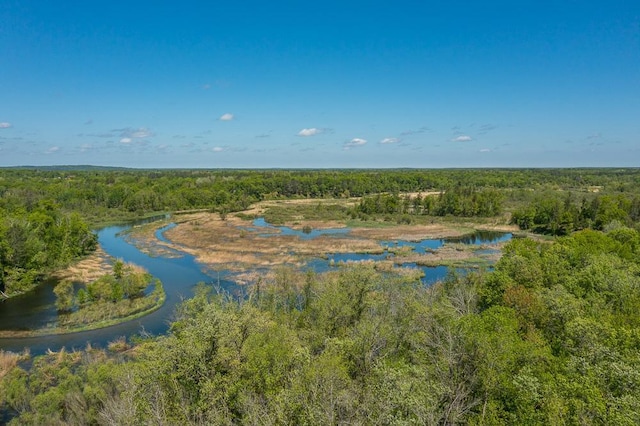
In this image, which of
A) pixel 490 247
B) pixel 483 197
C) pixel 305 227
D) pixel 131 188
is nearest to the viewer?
pixel 490 247

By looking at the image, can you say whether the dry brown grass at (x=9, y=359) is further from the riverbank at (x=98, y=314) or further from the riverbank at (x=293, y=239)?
the riverbank at (x=293, y=239)

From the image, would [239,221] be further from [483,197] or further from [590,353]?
[590,353]

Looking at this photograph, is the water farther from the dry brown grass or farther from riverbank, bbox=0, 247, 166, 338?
the dry brown grass

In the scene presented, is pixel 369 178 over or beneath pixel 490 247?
over

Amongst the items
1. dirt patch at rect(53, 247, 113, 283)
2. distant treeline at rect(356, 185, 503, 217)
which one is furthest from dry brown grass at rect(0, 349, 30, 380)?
distant treeline at rect(356, 185, 503, 217)

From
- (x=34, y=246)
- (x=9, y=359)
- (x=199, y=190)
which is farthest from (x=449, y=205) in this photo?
(x=9, y=359)

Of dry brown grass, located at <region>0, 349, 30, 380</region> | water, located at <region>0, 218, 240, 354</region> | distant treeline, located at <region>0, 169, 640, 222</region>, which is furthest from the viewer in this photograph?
distant treeline, located at <region>0, 169, 640, 222</region>

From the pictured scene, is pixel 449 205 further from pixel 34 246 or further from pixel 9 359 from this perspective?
pixel 9 359

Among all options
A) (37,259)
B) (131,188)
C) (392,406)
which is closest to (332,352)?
(392,406)
